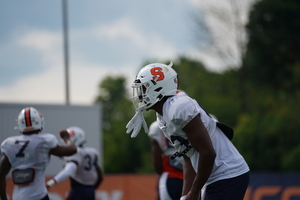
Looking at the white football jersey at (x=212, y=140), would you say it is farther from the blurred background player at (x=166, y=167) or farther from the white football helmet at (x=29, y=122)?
the blurred background player at (x=166, y=167)

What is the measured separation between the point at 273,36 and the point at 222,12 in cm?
357

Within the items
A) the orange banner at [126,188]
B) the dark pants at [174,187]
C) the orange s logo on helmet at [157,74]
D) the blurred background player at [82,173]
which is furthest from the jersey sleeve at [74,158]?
the orange banner at [126,188]

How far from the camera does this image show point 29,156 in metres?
5.36

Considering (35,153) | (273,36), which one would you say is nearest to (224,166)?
(35,153)

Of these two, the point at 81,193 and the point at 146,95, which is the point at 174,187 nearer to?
the point at 81,193

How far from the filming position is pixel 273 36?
26.9m

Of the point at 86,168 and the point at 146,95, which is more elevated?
the point at 146,95

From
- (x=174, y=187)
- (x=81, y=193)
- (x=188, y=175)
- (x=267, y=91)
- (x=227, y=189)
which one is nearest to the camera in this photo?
(x=227, y=189)

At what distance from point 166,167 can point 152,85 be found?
9.48 feet

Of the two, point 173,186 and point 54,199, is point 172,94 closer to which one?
point 173,186

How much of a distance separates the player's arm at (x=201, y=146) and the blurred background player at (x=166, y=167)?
2770 millimetres

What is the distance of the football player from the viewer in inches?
134

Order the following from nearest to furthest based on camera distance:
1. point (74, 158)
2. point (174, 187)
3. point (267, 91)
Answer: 1. point (174, 187)
2. point (74, 158)
3. point (267, 91)

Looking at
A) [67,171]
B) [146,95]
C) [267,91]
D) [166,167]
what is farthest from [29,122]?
[267,91]
